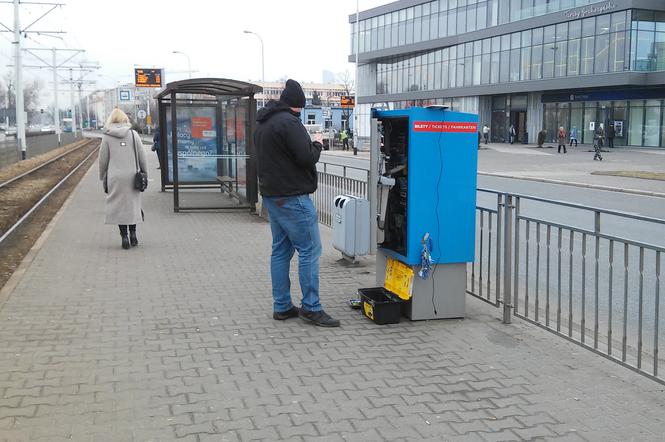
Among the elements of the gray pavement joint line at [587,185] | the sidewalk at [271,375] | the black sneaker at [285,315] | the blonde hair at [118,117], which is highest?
the blonde hair at [118,117]

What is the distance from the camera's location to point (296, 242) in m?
5.76

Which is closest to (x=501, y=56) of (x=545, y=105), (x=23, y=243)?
(x=545, y=105)

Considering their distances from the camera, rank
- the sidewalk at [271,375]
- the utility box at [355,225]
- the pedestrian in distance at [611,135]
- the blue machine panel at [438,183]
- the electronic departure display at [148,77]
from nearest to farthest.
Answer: the sidewalk at [271,375]
the blue machine panel at [438,183]
the utility box at [355,225]
the pedestrian in distance at [611,135]
the electronic departure display at [148,77]

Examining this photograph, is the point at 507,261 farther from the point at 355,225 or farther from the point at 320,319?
the point at 355,225

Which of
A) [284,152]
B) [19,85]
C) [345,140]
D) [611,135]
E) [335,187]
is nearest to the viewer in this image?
[284,152]

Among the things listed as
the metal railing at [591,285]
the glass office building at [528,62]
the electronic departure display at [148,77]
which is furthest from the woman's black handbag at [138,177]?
the electronic departure display at [148,77]

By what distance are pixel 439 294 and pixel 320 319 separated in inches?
41.5

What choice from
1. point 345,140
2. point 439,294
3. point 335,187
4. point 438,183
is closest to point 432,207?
point 438,183

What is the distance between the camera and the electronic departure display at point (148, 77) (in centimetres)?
5697

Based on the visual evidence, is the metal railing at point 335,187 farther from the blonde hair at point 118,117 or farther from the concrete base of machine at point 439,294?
the concrete base of machine at point 439,294

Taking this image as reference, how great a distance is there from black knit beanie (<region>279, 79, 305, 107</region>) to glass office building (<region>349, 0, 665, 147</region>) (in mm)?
41102

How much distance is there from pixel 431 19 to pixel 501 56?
1082 centimetres

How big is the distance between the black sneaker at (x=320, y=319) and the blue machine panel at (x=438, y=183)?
2.62ft

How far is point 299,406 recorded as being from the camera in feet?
13.5
